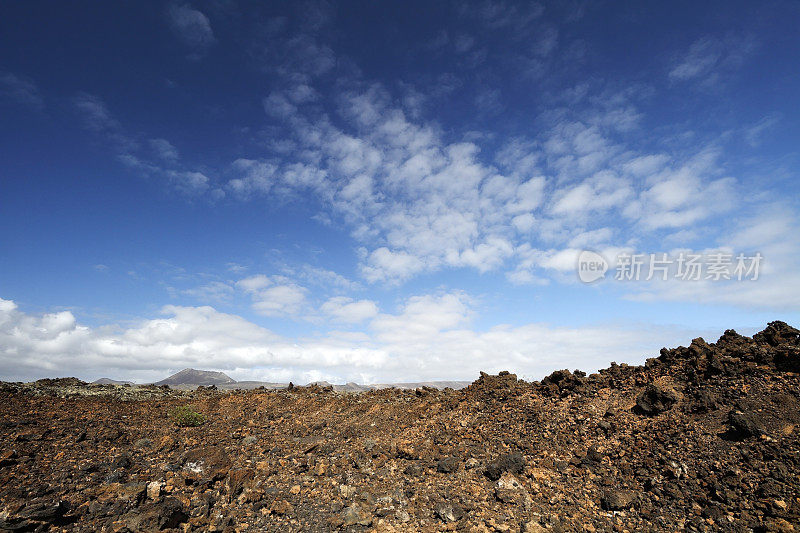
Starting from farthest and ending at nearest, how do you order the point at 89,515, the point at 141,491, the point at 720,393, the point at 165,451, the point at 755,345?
the point at 755,345, the point at 165,451, the point at 720,393, the point at 141,491, the point at 89,515

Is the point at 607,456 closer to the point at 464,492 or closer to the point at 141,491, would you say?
the point at 464,492

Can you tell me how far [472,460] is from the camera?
1049 cm

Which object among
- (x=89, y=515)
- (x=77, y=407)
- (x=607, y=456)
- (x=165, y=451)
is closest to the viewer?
(x=89, y=515)

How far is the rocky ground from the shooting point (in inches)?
316

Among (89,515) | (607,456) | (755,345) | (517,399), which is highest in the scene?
(755,345)

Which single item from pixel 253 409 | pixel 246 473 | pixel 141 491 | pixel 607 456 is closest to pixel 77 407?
pixel 253 409

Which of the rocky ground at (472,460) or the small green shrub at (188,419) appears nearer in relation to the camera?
the rocky ground at (472,460)

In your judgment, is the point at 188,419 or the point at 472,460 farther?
the point at 188,419

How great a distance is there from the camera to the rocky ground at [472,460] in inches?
316

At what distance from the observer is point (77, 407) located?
1557 centimetres

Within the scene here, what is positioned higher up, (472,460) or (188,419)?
(188,419)

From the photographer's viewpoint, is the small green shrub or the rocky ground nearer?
the rocky ground

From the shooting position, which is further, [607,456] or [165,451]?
[165,451]

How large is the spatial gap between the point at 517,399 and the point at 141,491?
37.6 feet
